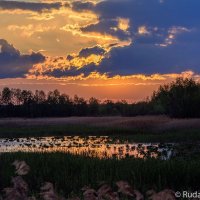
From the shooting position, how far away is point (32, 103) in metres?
106

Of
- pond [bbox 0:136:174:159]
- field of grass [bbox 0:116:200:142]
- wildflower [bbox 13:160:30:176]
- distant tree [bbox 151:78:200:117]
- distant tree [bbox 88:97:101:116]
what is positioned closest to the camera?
wildflower [bbox 13:160:30:176]

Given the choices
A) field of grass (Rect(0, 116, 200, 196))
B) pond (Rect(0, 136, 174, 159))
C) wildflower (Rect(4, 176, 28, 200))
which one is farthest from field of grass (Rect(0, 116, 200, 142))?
wildflower (Rect(4, 176, 28, 200))

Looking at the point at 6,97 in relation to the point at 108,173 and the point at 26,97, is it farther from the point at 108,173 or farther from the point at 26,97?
the point at 108,173

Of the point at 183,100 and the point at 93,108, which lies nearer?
the point at 183,100

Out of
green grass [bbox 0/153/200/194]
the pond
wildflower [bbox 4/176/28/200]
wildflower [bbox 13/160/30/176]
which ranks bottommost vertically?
the pond

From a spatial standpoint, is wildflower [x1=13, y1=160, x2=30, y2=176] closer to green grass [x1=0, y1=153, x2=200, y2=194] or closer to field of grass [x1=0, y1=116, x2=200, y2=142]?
green grass [x1=0, y1=153, x2=200, y2=194]

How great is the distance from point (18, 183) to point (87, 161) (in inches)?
483

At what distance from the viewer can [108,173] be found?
50.8 feet

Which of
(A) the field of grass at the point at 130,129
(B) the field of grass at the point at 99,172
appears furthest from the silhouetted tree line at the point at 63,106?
(B) the field of grass at the point at 99,172

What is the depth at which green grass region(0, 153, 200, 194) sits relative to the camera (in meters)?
14.3

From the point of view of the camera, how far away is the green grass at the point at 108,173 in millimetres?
14312

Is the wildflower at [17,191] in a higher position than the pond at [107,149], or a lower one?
higher

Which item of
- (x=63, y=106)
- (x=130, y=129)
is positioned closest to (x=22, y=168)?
(x=130, y=129)

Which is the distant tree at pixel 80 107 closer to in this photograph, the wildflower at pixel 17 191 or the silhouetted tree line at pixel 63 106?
the silhouetted tree line at pixel 63 106
